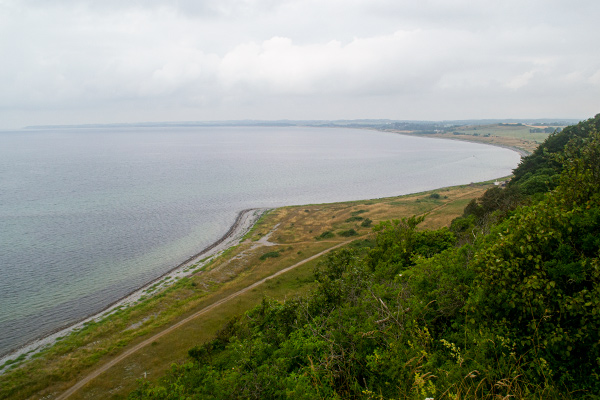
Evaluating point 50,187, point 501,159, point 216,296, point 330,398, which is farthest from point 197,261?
point 501,159

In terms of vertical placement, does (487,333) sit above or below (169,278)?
above

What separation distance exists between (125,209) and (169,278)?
36.8 meters

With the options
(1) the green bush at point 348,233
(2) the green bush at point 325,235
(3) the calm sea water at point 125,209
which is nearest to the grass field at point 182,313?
(2) the green bush at point 325,235

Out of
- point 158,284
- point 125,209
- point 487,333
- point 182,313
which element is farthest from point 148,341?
point 125,209

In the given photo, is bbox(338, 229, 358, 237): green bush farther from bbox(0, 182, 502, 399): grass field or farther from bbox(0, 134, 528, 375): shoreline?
bbox(0, 134, 528, 375): shoreline

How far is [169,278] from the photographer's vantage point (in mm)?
42938

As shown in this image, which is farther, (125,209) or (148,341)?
(125,209)

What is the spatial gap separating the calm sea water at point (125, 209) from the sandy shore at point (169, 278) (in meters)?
1.27

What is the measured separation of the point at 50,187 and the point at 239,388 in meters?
106

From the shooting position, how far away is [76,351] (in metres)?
27.6

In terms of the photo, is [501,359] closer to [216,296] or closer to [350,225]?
[216,296]

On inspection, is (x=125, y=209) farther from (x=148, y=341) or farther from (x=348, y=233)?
(x=148, y=341)

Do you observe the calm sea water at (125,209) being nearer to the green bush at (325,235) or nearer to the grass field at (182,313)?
the grass field at (182,313)

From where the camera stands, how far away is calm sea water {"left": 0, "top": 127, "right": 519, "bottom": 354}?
37656 millimetres
